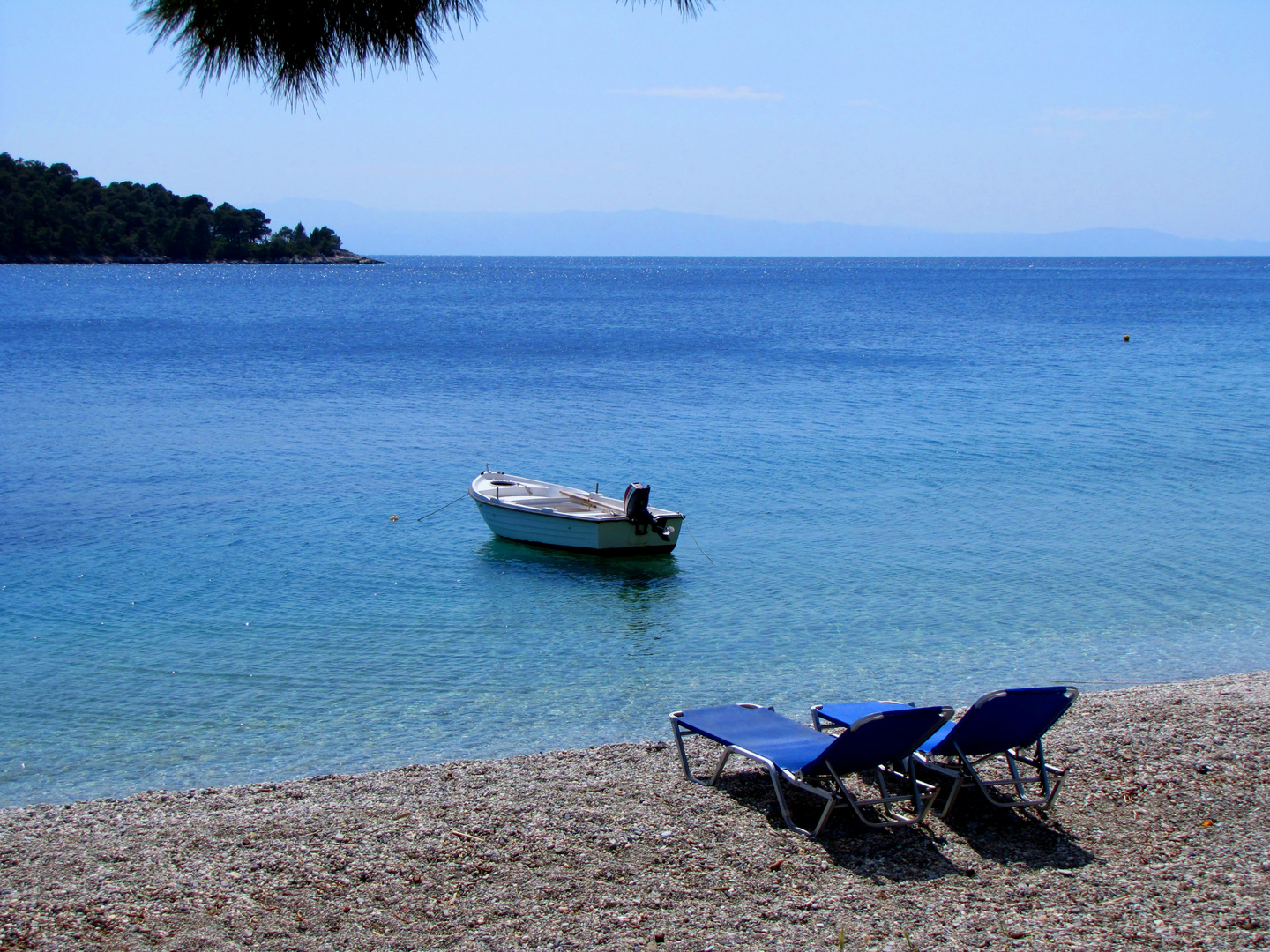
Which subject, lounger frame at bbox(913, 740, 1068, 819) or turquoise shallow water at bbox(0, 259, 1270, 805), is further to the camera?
turquoise shallow water at bbox(0, 259, 1270, 805)

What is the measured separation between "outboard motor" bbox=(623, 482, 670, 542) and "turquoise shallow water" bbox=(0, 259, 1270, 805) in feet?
1.72

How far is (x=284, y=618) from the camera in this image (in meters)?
12.9

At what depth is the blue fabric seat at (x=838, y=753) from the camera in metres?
5.63

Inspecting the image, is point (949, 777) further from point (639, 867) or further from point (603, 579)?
point (603, 579)

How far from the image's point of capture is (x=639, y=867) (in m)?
5.31

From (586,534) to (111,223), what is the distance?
17024 cm

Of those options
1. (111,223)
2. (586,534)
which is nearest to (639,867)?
(586,534)

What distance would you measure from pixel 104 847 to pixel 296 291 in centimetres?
11472

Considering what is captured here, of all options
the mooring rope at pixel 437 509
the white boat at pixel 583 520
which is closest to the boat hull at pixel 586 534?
the white boat at pixel 583 520

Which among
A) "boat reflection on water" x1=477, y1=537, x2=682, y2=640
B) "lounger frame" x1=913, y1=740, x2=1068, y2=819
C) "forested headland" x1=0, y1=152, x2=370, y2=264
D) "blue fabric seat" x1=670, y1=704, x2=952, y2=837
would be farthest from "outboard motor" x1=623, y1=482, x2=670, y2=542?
"forested headland" x1=0, y1=152, x2=370, y2=264

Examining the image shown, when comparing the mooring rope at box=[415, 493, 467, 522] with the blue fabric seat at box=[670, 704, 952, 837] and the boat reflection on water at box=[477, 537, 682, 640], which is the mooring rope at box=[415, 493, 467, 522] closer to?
the boat reflection on water at box=[477, 537, 682, 640]

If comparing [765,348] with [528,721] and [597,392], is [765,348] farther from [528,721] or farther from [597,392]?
[528,721]

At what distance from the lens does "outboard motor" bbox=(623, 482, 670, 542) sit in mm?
15633

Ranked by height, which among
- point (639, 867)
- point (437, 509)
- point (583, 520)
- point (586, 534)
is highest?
point (639, 867)
